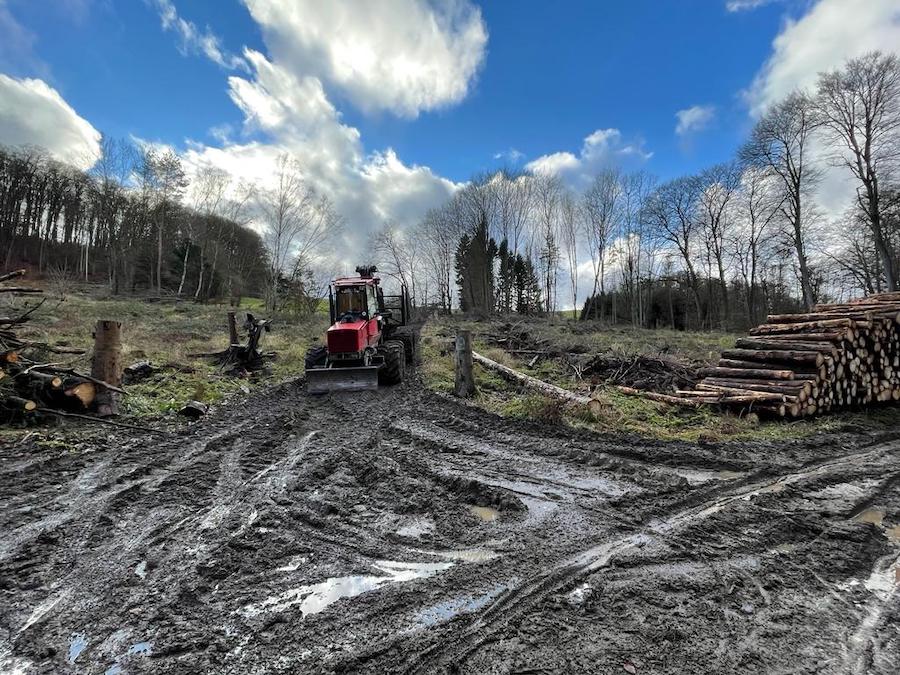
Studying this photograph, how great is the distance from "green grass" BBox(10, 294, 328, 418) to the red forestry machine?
2004 millimetres

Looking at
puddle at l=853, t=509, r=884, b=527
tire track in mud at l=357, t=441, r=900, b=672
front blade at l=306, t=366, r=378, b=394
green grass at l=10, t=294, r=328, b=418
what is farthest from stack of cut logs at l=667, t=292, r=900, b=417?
green grass at l=10, t=294, r=328, b=418

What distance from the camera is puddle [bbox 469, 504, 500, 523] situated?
4043mm

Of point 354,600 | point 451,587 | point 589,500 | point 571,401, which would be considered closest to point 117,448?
point 354,600

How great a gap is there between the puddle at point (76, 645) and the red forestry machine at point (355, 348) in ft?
25.2

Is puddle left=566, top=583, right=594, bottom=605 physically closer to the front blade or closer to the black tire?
the front blade

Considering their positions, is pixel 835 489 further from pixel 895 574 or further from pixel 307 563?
pixel 307 563

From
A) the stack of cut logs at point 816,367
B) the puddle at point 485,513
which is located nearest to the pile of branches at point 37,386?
the puddle at point 485,513

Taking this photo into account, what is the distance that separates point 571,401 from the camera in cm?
789

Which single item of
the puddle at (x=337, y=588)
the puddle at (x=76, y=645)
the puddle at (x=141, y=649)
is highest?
the puddle at (x=76, y=645)

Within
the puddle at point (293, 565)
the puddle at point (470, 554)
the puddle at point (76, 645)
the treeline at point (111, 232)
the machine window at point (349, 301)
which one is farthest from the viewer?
the treeline at point (111, 232)

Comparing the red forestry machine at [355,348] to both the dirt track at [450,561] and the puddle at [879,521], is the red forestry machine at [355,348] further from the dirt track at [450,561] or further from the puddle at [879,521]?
the puddle at [879,521]

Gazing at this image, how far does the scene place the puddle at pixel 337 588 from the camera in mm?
2777

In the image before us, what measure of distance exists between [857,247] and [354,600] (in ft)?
134

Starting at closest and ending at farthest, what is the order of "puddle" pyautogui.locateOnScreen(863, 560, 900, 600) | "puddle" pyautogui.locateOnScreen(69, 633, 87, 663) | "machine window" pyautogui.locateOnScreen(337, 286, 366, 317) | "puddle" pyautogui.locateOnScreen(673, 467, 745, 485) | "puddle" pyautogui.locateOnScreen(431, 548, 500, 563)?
1. "puddle" pyautogui.locateOnScreen(69, 633, 87, 663)
2. "puddle" pyautogui.locateOnScreen(863, 560, 900, 600)
3. "puddle" pyautogui.locateOnScreen(431, 548, 500, 563)
4. "puddle" pyautogui.locateOnScreen(673, 467, 745, 485)
5. "machine window" pyautogui.locateOnScreen(337, 286, 366, 317)
